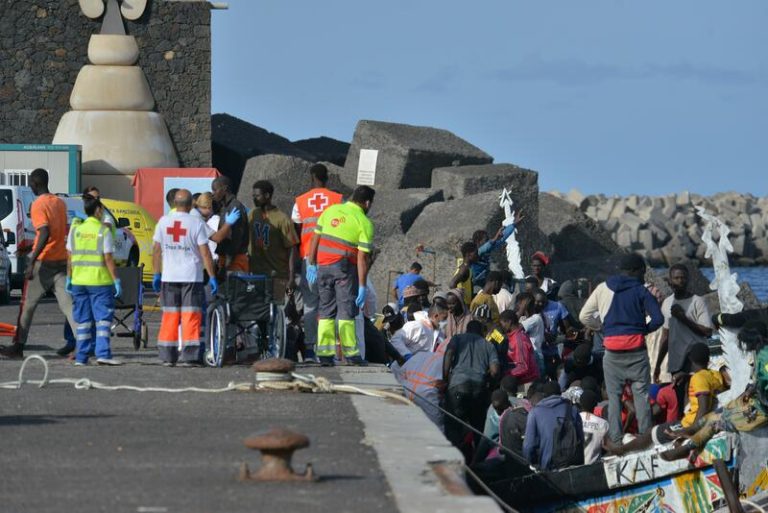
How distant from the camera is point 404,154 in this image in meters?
33.7

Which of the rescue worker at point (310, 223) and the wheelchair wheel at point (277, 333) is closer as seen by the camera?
the wheelchair wheel at point (277, 333)

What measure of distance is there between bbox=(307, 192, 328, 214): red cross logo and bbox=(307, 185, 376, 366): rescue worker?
614mm

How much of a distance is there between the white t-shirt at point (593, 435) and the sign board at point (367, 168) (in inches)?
739

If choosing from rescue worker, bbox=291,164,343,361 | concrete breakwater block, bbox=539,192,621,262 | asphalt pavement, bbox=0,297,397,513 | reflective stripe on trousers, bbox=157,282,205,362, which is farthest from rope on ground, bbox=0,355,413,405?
concrete breakwater block, bbox=539,192,621,262

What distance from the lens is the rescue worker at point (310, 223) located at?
1570cm

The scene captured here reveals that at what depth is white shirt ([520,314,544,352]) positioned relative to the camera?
18688 millimetres

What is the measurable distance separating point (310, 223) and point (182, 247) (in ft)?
5.33

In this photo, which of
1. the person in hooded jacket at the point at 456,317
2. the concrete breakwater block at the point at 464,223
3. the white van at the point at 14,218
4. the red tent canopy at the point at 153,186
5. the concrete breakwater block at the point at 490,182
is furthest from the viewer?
the red tent canopy at the point at 153,186

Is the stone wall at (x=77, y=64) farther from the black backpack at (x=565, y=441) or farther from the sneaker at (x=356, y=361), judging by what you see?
the black backpack at (x=565, y=441)

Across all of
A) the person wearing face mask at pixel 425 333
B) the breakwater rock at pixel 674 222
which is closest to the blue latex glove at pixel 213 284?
the person wearing face mask at pixel 425 333

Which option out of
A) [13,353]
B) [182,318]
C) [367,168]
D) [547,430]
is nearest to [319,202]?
[182,318]

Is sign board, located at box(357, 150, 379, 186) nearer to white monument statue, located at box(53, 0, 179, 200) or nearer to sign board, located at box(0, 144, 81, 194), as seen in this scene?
sign board, located at box(0, 144, 81, 194)

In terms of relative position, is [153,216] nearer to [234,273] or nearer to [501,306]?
[501,306]

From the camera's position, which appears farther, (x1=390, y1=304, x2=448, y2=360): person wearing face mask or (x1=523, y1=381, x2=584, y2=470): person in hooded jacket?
(x1=390, y1=304, x2=448, y2=360): person wearing face mask
